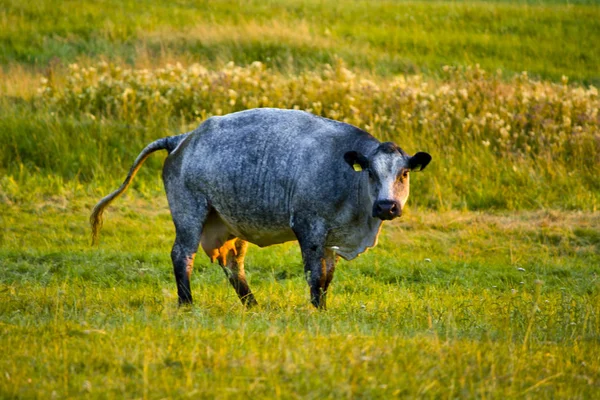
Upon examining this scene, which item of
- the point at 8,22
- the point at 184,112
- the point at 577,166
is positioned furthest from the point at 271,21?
the point at 577,166

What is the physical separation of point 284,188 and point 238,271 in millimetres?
1208

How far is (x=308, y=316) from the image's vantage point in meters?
8.26

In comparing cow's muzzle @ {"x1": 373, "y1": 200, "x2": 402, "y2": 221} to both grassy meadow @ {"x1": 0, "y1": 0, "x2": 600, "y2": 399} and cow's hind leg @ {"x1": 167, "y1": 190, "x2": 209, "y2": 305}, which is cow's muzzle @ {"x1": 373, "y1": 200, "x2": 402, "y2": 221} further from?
cow's hind leg @ {"x1": 167, "y1": 190, "x2": 209, "y2": 305}

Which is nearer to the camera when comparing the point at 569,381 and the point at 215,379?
the point at 215,379

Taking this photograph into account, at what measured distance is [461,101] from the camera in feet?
60.7

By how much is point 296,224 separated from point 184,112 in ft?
31.4

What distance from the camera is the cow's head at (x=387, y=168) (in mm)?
9023

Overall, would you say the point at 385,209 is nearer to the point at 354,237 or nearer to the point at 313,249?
the point at 354,237

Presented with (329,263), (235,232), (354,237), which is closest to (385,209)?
(354,237)

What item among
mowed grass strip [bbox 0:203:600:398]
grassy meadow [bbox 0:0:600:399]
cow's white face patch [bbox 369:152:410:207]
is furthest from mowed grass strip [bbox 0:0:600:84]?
cow's white face patch [bbox 369:152:410:207]

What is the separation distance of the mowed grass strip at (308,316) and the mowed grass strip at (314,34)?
384 inches

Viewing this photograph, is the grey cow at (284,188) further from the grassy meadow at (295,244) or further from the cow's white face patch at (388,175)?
the grassy meadow at (295,244)

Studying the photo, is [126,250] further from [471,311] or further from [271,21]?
[271,21]

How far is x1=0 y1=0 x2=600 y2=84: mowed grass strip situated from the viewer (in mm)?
26000
